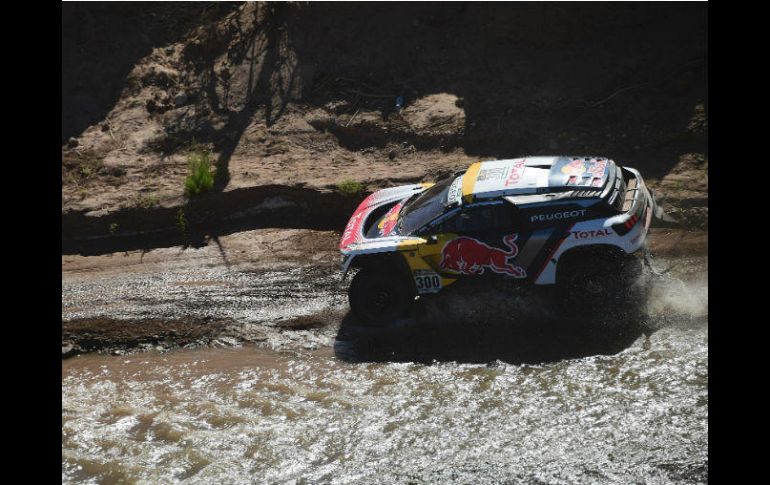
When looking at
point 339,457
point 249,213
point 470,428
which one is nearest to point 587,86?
point 249,213

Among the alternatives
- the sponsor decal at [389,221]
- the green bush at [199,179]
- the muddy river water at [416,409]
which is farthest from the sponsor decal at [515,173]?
the green bush at [199,179]

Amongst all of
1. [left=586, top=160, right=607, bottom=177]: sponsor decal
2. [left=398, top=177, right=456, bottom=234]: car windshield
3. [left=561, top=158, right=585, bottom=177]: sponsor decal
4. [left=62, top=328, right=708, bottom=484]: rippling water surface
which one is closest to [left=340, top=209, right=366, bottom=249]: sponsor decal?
[left=398, top=177, right=456, bottom=234]: car windshield

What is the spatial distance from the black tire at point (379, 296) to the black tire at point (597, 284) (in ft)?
6.24

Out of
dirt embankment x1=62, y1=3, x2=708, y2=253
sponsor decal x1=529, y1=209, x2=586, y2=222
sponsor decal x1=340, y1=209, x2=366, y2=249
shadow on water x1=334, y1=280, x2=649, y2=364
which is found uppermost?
dirt embankment x1=62, y1=3, x2=708, y2=253

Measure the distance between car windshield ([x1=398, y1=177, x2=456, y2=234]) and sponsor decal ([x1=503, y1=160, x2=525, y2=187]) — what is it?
2.65 feet

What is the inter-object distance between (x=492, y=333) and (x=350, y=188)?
3.96 meters

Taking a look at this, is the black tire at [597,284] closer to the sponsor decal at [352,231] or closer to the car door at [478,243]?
the car door at [478,243]

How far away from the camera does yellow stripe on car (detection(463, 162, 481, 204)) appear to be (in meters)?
9.16

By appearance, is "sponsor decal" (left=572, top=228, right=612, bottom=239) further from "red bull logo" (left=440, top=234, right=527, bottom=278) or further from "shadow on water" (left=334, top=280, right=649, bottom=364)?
"shadow on water" (left=334, top=280, right=649, bottom=364)

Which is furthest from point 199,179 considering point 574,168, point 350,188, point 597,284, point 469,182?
point 597,284

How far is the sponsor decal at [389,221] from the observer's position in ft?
32.2

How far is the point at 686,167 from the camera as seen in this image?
39.0 feet

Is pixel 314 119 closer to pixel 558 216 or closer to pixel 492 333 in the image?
pixel 492 333

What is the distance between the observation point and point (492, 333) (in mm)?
9648
